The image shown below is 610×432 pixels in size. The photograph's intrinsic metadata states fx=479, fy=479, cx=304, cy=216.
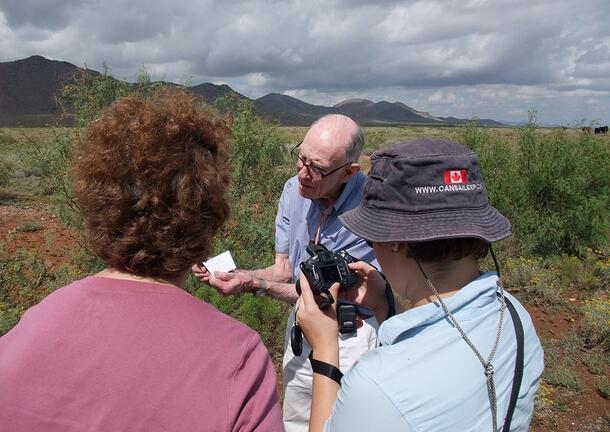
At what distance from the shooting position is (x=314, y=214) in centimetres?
263

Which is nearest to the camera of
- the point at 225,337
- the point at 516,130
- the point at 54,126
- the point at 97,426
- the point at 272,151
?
the point at 97,426

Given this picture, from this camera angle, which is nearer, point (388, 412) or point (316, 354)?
point (388, 412)

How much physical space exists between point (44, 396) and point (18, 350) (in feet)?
0.42

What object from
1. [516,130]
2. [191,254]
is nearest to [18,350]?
[191,254]

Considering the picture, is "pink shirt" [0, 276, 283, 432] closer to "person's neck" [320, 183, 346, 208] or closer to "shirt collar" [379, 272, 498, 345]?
"shirt collar" [379, 272, 498, 345]

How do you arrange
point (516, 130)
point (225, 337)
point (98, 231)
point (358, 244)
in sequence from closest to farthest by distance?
point (225, 337), point (98, 231), point (358, 244), point (516, 130)

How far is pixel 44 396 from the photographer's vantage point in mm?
1041

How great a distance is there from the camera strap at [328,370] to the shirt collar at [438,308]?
26 cm

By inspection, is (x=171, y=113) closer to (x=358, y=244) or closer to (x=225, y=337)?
(x=225, y=337)

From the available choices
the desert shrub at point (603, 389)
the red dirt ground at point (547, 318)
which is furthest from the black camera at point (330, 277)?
the desert shrub at point (603, 389)

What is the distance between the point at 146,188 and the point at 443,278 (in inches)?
32.1

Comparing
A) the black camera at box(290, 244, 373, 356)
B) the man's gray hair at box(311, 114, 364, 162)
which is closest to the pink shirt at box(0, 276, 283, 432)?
the black camera at box(290, 244, 373, 356)

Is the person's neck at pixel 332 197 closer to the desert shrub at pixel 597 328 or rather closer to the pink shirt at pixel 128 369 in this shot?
the pink shirt at pixel 128 369

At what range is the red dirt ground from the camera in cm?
426
